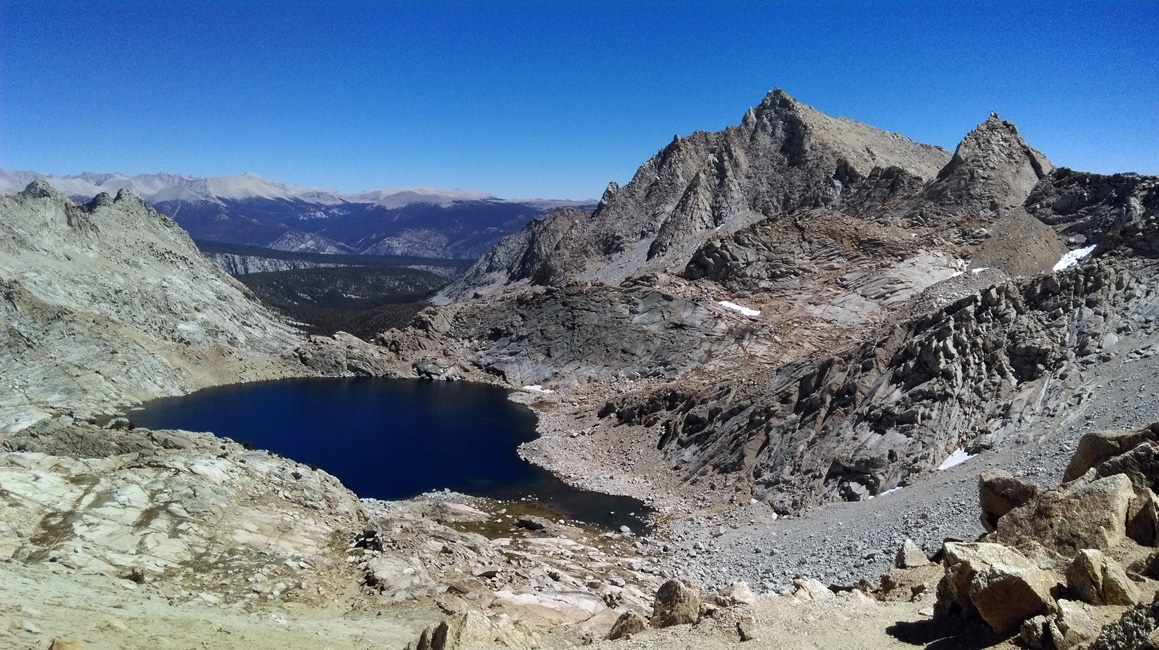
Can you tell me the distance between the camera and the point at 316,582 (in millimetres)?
21094

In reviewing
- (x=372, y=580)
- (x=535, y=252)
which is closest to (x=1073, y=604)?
(x=372, y=580)

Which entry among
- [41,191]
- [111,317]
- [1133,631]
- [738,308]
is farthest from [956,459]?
[41,191]

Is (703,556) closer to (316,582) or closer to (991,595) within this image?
(316,582)

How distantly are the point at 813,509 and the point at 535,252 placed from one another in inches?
4781

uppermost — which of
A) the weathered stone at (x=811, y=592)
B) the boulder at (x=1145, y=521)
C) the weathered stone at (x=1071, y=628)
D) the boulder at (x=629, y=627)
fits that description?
the boulder at (x=1145, y=521)

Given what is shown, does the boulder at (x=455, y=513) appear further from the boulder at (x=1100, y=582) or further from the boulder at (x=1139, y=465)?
the boulder at (x=1100, y=582)

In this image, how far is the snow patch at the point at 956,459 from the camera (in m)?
32.2

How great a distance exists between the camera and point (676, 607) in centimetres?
1543

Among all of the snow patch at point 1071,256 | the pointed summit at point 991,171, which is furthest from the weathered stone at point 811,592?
the pointed summit at point 991,171

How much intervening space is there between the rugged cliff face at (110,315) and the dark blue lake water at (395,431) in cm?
428

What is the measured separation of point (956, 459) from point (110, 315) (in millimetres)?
78404

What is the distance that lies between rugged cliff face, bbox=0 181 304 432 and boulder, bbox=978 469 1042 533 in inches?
2072

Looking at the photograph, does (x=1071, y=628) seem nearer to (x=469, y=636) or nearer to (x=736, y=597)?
(x=736, y=597)

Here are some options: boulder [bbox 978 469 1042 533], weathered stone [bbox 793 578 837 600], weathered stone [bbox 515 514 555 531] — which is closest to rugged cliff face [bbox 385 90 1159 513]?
weathered stone [bbox 515 514 555 531]
